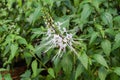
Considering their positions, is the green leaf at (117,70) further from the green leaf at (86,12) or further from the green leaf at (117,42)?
the green leaf at (86,12)

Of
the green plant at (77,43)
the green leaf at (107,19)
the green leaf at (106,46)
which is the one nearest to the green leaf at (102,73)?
the green plant at (77,43)

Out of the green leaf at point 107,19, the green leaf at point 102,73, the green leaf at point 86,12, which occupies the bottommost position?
the green leaf at point 102,73

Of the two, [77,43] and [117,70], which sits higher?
[77,43]

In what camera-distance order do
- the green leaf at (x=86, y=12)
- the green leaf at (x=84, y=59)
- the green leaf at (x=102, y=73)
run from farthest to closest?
the green leaf at (x=86, y=12) → the green leaf at (x=102, y=73) → the green leaf at (x=84, y=59)

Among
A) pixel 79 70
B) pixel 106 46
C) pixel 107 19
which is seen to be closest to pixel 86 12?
pixel 107 19

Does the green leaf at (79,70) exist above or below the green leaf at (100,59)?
below

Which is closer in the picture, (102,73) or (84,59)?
(84,59)

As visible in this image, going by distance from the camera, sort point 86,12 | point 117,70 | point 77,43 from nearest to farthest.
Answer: point 77,43 → point 117,70 → point 86,12

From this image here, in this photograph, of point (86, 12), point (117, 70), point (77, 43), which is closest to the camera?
point (77, 43)

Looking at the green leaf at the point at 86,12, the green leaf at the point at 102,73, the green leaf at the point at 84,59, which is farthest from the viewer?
the green leaf at the point at 86,12

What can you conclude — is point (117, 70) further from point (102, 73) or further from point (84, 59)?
point (84, 59)

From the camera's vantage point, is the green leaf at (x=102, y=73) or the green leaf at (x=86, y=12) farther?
the green leaf at (x=86, y=12)

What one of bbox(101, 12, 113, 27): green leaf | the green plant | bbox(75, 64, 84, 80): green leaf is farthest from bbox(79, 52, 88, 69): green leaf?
bbox(101, 12, 113, 27): green leaf

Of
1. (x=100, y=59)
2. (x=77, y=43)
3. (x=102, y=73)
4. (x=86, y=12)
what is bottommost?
(x=102, y=73)
